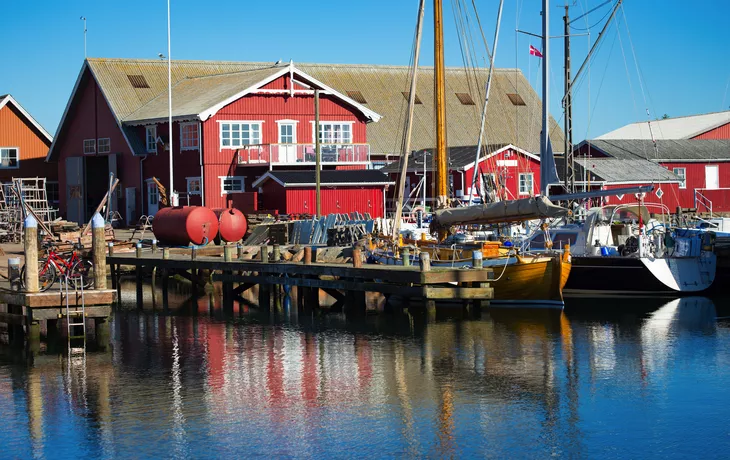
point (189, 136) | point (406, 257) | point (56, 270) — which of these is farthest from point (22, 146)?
point (406, 257)

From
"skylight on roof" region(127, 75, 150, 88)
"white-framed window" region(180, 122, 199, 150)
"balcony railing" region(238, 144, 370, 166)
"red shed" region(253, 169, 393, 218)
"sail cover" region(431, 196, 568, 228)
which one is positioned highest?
"skylight on roof" region(127, 75, 150, 88)

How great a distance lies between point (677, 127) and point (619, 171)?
994 inches

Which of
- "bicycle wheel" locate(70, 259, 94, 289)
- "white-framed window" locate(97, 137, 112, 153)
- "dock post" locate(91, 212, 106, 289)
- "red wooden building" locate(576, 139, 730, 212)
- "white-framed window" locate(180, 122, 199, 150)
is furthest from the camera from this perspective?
"red wooden building" locate(576, 139, 730, 212)

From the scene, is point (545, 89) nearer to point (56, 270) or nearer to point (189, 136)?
point (56, 270)

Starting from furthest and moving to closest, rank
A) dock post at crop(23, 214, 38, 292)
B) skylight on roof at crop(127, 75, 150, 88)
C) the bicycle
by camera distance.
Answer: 1. skylight on roof at crop(127, 75, 150, 88)
2. the bicycle
3. dock post at crop(23, 214, 38, 292)

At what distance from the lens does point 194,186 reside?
5650 cm

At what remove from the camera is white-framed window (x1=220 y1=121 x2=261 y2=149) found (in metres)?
55.6

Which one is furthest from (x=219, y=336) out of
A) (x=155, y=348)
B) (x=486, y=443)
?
(x=486, y=443)

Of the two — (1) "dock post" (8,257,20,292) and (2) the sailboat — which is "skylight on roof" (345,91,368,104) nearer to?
(2) the sailboat

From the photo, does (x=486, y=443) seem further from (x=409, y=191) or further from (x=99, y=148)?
(x=99, y=148)

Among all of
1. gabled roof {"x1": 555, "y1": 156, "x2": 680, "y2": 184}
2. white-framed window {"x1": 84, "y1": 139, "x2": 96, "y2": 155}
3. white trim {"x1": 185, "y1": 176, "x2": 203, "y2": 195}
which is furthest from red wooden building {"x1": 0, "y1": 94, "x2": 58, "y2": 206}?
gabled roof {"x1": 555, "y1": 156, "x2": 680, "y2": 184}

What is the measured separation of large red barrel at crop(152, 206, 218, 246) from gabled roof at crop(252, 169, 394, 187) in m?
7.33

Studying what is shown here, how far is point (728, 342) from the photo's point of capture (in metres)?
28.4

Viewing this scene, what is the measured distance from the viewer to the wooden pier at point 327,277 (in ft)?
103
